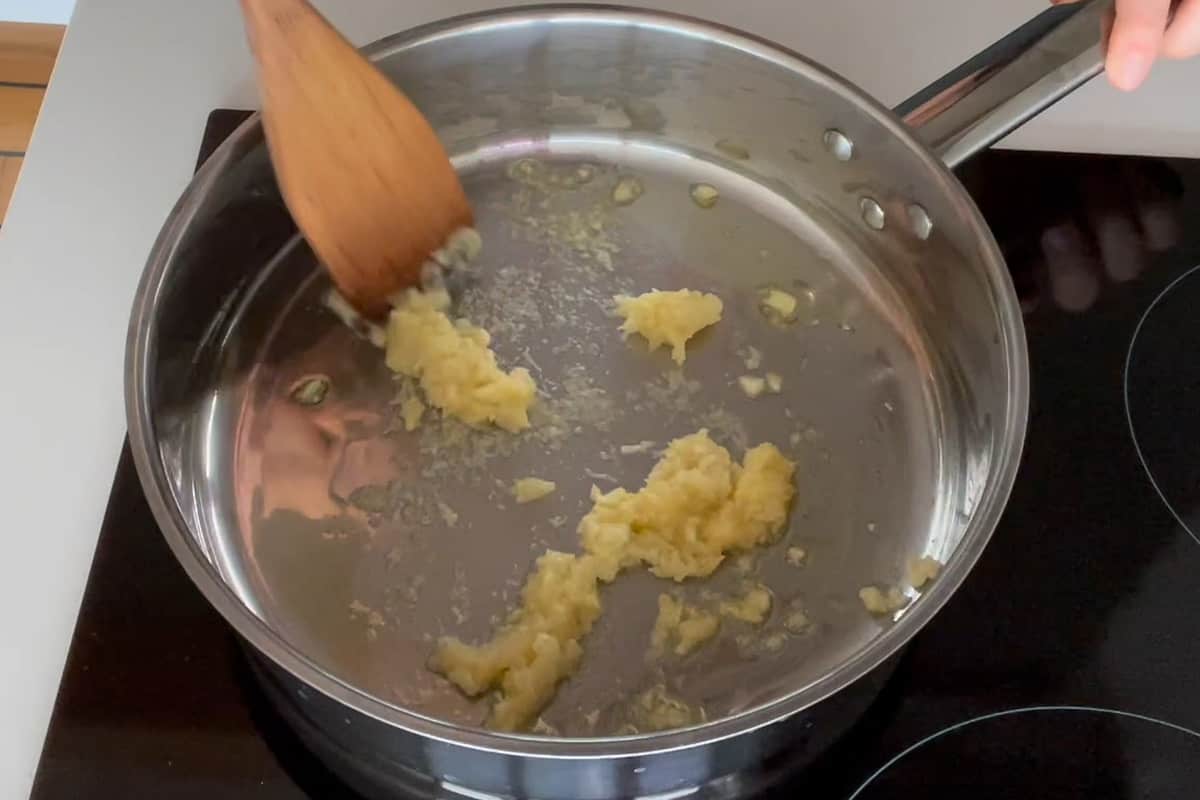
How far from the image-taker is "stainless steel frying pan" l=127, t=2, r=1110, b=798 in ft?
2.32

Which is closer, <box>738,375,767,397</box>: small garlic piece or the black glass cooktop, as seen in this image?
the black glass cooktop

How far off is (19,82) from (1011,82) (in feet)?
4.55

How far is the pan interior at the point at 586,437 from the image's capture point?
733 millimetres

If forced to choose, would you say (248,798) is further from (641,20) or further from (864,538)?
(641,20)

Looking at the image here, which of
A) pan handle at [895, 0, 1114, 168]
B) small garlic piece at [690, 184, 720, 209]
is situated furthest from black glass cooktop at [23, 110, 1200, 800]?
small garlic piece at [690, 184, 720, 209]

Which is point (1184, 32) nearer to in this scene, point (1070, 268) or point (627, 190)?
point (1070, 268)

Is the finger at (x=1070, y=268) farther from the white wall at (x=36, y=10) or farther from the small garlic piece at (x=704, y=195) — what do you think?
the white wall at (x=36, y=10)

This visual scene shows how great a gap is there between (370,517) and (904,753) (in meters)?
0.37

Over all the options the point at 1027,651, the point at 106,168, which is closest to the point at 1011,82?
the point at 1027,651

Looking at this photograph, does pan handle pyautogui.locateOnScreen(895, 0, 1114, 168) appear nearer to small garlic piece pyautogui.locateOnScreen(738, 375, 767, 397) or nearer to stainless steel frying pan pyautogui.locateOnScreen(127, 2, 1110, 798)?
stainless steel frying pan pyautogui.locateOnScreen(127, 2, 1110, 798)

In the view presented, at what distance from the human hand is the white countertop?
0.60 feet

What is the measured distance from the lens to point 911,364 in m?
0.90

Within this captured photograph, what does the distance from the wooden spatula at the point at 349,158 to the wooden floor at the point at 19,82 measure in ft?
3.17

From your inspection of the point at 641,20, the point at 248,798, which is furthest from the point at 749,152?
the point at 248,798
